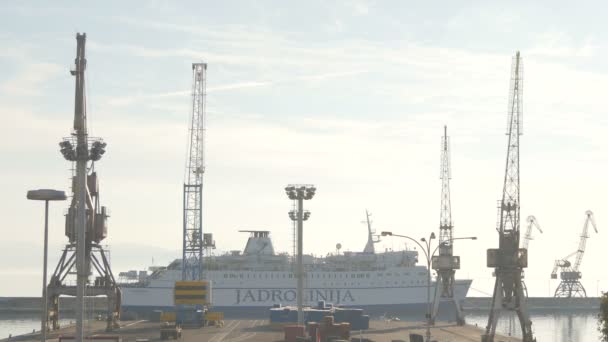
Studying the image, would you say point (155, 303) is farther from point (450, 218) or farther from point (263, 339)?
point (263, 339)

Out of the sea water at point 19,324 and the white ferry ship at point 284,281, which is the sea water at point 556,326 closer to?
the white ferry ship at point 284,281

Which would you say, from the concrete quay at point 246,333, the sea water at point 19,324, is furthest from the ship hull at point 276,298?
the concrete quay at point 246,333

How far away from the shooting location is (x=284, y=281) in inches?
6476

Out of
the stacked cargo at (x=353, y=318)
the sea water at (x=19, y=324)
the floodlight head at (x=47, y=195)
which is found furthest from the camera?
the sea water at (x=19, y=324)

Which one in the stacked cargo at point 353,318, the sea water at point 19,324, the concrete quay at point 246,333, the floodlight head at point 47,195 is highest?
the floodlight head at point 47,195

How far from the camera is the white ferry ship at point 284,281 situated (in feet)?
531

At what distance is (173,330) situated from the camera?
80.9 meters

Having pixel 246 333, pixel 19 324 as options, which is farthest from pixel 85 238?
pixel 19 324

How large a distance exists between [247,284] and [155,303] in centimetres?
1446

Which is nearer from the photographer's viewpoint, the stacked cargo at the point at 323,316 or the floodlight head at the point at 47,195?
the floodlight head at the point at 47,195

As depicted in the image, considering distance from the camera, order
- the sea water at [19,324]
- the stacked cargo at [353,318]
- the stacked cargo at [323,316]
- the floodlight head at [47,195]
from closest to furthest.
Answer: the floodlight head at [47,195]
the stacked cargo at [353,318]
the stacked cargo at [323,316]
the sea water at [19,324]

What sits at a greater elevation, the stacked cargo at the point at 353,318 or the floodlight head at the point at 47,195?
the floodlight head at the point at 47,195

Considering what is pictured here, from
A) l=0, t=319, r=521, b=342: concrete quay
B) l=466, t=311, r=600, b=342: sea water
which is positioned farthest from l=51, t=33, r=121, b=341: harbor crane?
l=466, t=311, r=600, b=342: sea water

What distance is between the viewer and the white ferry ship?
6373 inches
